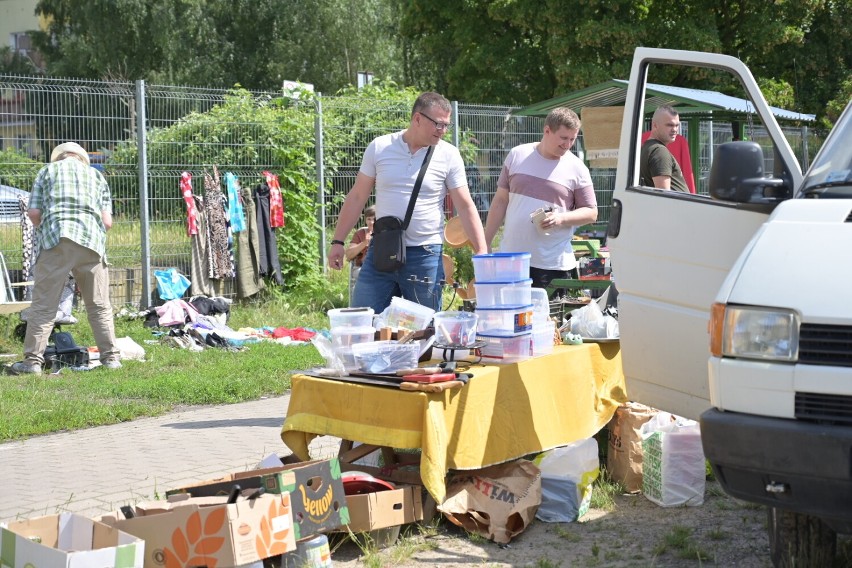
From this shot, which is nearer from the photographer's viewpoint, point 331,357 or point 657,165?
point 331,357

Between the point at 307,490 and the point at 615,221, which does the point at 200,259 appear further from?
the point at 307,490

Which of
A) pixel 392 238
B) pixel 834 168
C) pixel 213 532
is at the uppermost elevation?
pixel 834 168

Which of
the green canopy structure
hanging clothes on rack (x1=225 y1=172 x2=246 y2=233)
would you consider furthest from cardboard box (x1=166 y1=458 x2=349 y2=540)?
hanging clothes on rack (x1=225 y1=172 x2=246 y2=233)

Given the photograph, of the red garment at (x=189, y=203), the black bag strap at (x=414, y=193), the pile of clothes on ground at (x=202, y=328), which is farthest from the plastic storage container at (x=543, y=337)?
the red garment at (x=189, y=203)

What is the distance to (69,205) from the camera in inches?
384

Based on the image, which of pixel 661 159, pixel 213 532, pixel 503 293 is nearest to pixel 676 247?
pixel 503 293

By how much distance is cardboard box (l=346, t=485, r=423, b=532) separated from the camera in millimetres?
4848

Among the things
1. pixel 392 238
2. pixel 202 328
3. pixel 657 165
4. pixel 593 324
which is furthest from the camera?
pixel 202 328

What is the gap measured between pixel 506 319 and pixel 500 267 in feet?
0.88

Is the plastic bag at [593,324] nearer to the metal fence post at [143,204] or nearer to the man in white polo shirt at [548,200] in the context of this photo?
the man in white polo shirt at [548,200]

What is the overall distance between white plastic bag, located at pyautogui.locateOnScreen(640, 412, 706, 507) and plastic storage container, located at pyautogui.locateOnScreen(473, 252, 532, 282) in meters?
1.18

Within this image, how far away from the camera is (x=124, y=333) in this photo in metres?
11.6

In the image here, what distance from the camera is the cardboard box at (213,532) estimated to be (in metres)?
4.14

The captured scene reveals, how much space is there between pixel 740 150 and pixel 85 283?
715 centimetres
